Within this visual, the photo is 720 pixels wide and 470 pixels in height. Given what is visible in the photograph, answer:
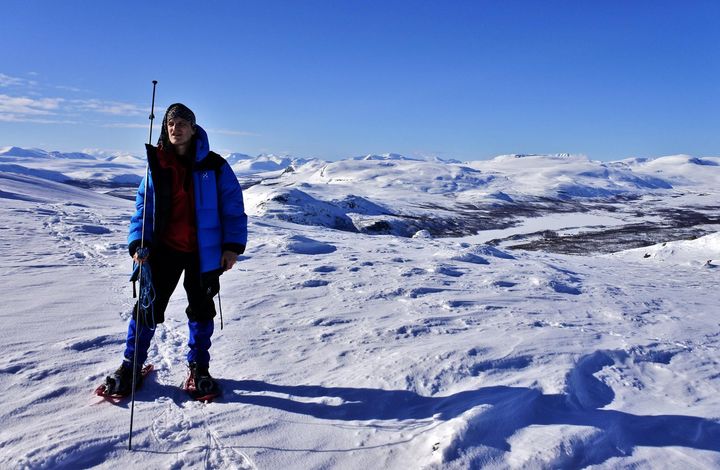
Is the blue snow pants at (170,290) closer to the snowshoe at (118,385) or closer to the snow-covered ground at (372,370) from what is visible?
the snowshoe at (118,385)

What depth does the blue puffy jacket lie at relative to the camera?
3.27 meters

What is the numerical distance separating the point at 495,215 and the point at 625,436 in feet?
247

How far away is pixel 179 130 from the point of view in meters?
3.31

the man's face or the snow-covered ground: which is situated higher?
the man's face

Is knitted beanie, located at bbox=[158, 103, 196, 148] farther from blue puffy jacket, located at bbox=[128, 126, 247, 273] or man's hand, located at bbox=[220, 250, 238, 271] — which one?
man's hand, located at bbox=[220, 250, 238, 271]

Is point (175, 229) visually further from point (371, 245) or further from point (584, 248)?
point (584, 248)

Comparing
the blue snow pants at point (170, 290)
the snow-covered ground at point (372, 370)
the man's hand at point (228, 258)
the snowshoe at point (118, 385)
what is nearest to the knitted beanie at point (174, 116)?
the blue snow pants at point (170, 290)

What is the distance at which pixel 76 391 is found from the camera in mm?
3461

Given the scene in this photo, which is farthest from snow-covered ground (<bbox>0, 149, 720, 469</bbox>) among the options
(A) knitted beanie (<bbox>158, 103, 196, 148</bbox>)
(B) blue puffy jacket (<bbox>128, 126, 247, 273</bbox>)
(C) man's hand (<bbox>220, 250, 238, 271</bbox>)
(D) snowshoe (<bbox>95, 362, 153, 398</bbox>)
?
(A) knitted beanie (<bbox>158, 103, 196, 148</bbox>)

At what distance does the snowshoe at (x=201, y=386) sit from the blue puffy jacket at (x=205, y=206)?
30.7 inches

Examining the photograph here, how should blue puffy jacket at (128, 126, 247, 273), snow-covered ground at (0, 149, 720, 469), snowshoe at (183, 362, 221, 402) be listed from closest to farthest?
snow-covered ground at (0, 149, 720, 469)
blue puffy jacket at (128, 126, 247, 273)
snowshoe at (183, 362, 221, 402)

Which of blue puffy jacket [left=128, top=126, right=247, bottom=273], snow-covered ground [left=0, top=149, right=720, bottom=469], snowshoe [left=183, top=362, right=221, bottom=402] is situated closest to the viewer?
snow-covered ground [left=0, top=149, right=720, bottom=469]

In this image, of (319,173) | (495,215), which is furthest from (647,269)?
(319,173)

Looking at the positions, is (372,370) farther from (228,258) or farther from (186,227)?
(186,227)
